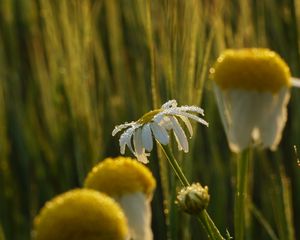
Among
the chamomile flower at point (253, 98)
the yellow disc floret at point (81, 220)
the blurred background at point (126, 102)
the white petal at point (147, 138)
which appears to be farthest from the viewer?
the blurred background at point (126, 102)

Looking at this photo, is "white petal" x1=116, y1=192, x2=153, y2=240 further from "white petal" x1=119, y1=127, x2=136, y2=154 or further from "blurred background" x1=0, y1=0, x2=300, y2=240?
"blurred background" x1=0, y1=0, x2=300, y2=240

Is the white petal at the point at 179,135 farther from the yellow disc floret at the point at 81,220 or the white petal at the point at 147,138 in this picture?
the yellow disc floret at the point at 81,220

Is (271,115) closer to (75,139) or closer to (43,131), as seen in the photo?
(75,139)

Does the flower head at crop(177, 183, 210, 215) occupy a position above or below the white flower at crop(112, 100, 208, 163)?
below

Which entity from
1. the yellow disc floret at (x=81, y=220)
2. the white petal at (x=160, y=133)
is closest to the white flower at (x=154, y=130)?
the white petal at (x=160, y=133)

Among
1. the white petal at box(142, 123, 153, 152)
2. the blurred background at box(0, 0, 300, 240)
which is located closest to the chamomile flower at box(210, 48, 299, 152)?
the white petal at box(142, 123, 153, 152)

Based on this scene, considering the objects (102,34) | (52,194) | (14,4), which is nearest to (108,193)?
(52,194)

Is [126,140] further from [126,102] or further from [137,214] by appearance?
[126,102]
